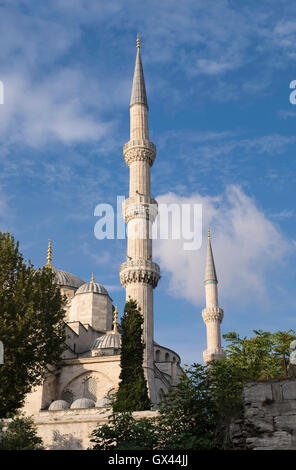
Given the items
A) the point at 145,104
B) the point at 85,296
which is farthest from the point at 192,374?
the point at 85,296

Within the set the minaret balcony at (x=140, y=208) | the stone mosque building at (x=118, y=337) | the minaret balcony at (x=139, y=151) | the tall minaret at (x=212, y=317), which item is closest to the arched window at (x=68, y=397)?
the stone mosque building at (x=118, y=337)

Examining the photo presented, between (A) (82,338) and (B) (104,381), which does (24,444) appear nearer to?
(B) (104,381)

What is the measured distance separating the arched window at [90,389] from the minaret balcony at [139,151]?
10.9m

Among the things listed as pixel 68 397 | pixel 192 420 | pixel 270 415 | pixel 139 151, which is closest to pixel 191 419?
pixel 192 420

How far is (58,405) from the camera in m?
24.3

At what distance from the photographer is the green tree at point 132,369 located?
59.5ft

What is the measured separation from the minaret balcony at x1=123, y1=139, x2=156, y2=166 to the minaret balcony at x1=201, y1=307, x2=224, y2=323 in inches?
485

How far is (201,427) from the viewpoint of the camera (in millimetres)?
11078

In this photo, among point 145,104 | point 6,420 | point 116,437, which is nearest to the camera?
point 116,437

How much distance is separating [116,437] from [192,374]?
2.43 meters

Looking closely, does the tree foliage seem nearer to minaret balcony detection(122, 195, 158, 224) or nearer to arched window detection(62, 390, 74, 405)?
minaret balcony detection(122, 195, 158, 224)

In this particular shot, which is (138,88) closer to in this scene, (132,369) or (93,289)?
(93,289)

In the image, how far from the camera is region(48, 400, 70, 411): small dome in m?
24.1

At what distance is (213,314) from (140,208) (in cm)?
1254
